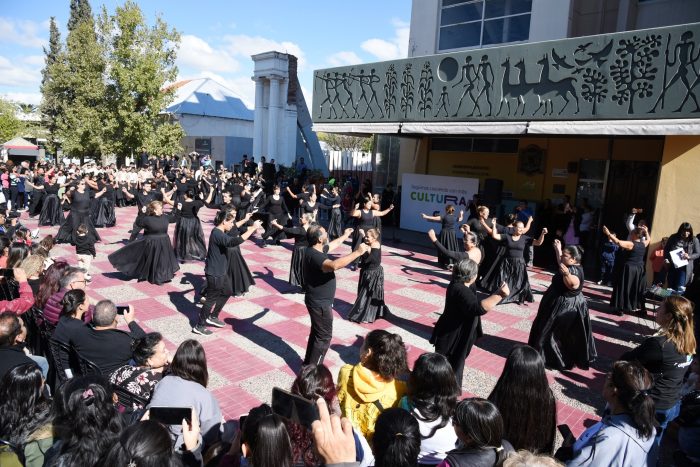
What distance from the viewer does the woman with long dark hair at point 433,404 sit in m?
2.95

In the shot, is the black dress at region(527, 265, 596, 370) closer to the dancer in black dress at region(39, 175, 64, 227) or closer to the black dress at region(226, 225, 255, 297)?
the black dress at region(226, 225, 255, 297)

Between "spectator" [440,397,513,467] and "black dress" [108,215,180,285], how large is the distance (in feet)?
25.6

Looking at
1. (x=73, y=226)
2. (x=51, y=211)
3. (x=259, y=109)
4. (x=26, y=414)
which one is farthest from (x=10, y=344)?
(x=259, y=109)

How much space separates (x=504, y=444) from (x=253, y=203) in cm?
1305

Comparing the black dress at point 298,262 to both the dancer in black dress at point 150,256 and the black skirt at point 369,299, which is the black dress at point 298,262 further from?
the dancer in black dress at point 150,256

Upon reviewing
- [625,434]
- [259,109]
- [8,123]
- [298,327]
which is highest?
[259,109]

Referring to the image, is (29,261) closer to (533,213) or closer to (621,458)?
(621,458)

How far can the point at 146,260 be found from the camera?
30.1ft

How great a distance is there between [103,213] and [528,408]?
15.0 metres

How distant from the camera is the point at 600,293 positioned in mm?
10281

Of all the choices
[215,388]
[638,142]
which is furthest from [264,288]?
[638,142]

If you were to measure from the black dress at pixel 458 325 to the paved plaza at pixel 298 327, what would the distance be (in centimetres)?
74

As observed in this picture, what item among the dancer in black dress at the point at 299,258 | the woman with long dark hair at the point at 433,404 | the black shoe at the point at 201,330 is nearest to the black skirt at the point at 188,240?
the dancer in black dress at the point at 299,258

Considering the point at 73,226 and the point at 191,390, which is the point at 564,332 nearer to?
the point at 191,390
